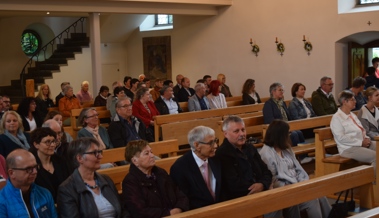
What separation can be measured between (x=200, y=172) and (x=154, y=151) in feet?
5.93

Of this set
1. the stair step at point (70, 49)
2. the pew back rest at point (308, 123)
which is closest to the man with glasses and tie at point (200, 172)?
the pew back rest at point (308, 123)

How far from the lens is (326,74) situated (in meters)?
14.1

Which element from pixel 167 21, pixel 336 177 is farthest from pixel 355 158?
pixel 167 21

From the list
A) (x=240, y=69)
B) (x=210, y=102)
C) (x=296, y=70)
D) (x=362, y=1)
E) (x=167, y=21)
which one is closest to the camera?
(x=210, y=102)

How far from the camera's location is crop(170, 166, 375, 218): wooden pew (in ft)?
13.4

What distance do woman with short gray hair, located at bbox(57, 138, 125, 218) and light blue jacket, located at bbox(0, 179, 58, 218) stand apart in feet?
0.38

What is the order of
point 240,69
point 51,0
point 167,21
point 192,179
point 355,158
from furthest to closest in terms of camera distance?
1. point 167,21
2. point 240,69
3. point 51,0
4. point 355,158
5. point 192,179

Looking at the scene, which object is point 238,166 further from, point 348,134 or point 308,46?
point 308,46

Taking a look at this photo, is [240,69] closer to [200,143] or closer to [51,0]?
[51,0]

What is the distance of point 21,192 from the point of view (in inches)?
156

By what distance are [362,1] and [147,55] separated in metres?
7.20

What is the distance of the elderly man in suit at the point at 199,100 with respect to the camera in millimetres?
10992

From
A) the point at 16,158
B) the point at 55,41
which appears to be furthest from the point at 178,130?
the point at 55,41

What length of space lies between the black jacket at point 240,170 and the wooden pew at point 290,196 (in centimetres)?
54
